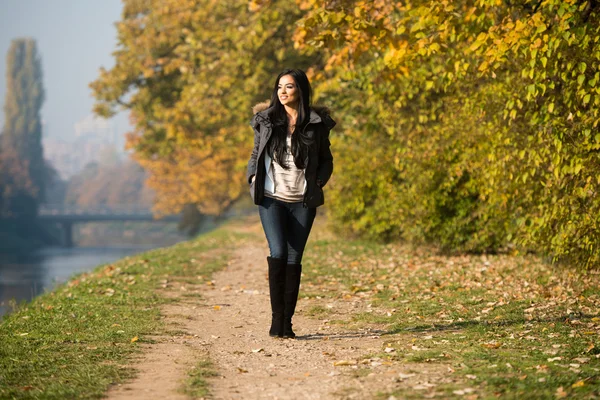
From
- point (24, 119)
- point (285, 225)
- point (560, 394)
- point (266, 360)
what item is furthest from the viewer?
point (24, 119)

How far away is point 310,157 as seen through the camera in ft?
23.3

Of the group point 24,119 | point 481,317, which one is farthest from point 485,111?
point 24,119

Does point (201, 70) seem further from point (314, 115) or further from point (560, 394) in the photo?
point (560, 394)

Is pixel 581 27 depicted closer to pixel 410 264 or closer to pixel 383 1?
pixel 383 1

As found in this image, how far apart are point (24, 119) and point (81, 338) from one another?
11716cm

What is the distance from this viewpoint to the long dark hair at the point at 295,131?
707cm

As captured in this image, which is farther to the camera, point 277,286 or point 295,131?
point 277,286

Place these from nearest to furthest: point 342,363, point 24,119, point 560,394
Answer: point 560,394 → point 342,363 → point 24,119

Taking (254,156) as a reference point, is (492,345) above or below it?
below

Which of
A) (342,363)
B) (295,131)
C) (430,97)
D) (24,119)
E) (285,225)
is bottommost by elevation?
(342,363)

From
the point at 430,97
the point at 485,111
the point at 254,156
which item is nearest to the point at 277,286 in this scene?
the point at 254,156

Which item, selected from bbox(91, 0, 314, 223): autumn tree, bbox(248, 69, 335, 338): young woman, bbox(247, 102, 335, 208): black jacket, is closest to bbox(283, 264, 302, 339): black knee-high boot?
bbox(248, 69, 335, 338): young woman

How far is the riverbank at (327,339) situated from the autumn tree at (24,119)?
85.8 m

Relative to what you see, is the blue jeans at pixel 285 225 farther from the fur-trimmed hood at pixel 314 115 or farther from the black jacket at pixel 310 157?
the fur-trimmed hood at pixel 314 115
